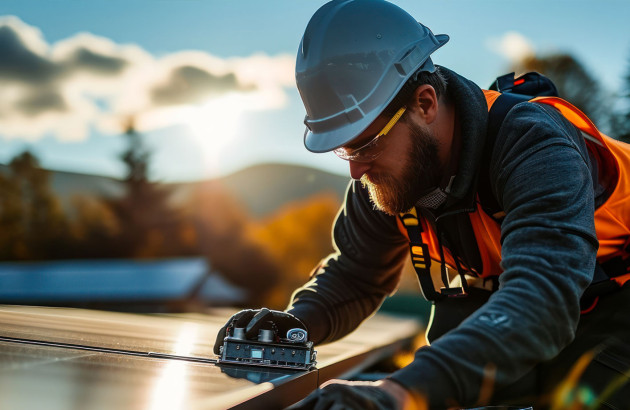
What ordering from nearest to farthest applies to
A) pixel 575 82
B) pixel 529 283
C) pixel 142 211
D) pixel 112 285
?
pixel 529 283, pixel 112 285, pixel 575 82, pixel 142 211

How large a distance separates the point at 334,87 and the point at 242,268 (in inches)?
2025

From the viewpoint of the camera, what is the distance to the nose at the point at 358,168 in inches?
94.0

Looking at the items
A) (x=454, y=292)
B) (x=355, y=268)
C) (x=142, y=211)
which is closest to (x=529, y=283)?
(x=454, y=292)

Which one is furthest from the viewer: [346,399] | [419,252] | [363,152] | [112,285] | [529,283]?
[112,285]

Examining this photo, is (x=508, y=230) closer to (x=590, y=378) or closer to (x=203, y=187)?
(x=590, y=378)

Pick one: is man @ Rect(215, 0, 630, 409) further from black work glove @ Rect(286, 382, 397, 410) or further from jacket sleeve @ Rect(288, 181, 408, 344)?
black work glove @ Rect(286, 382, 397, 410)

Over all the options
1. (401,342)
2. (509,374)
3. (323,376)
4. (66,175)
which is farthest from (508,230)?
(66,175)

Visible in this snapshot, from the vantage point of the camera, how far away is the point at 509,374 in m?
1.58

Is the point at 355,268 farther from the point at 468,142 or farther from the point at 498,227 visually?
the point at 468,142

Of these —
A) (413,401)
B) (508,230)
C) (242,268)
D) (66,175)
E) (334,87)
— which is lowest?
(413,401)

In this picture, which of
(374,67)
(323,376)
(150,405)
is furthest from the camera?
(323,376)

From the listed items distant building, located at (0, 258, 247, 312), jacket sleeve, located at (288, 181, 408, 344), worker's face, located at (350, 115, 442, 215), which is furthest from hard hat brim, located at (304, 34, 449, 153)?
distant building, located at (0, 258, 247, 312)

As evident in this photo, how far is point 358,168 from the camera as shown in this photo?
2.39 m

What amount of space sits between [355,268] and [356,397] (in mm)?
1598
